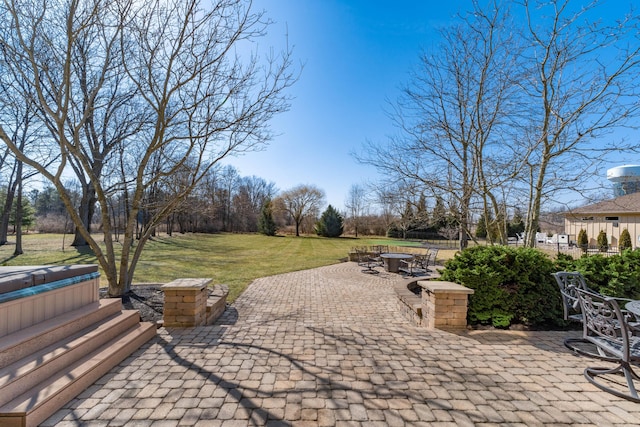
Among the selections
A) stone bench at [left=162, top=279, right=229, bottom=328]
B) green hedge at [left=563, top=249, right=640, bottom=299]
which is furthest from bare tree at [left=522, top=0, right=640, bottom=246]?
Result: stone bench at [left=162, top=279, right=229, bottom=328]

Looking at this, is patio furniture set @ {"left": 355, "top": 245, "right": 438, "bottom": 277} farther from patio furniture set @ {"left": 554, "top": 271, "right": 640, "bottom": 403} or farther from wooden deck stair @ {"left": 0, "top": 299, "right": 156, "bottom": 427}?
wooden deck stair @ {"left": 0, "top": 299, "right": 156, "bottom": 427}

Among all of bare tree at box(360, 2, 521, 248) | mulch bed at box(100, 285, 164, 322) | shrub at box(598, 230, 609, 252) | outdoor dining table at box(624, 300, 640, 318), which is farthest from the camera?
shrub at box(598, 230, 609, 252)

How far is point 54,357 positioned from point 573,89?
8329mm

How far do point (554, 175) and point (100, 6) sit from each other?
8.21m

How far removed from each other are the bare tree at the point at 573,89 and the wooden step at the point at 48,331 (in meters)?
6.96

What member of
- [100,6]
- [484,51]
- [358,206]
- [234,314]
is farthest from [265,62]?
[358,206]

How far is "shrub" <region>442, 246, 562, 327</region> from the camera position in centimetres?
395

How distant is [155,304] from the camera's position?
4.87 m

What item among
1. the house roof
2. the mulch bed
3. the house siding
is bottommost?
the mulch bed

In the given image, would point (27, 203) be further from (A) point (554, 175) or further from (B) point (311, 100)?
(A) point (554, 175)

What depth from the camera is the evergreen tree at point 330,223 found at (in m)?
33.1

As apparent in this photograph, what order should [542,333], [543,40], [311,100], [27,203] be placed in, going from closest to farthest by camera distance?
[542,333] → [543,40] → [311,100] → [27,203]

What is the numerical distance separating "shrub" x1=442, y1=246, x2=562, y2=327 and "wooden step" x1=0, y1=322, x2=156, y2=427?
452cm

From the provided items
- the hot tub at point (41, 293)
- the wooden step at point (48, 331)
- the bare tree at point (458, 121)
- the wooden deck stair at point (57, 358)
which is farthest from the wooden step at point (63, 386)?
the bare tree at point (458, 121)
